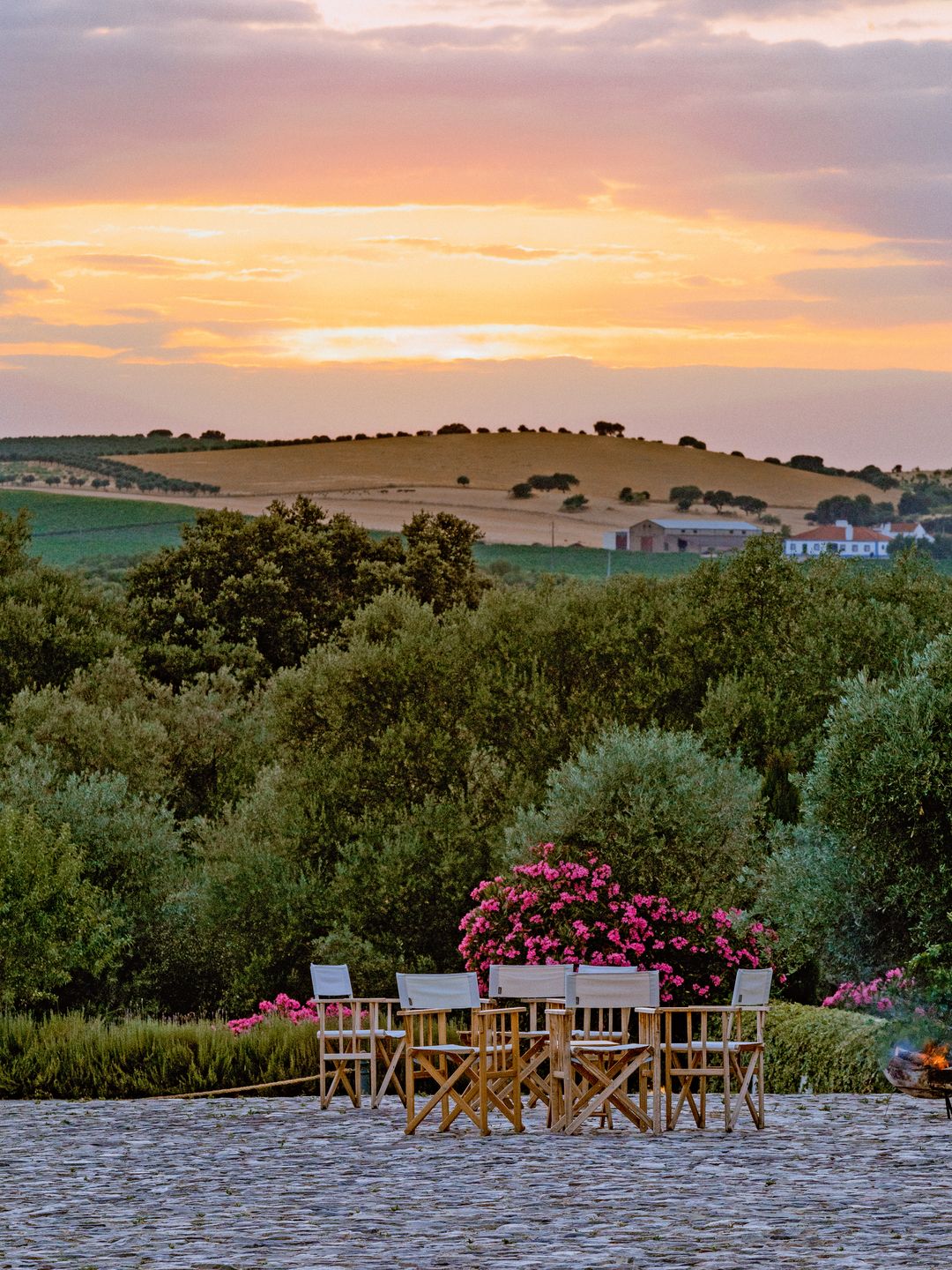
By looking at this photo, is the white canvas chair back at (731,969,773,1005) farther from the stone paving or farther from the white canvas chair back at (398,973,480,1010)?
the white canvas chair back at (398,973,480,1010)

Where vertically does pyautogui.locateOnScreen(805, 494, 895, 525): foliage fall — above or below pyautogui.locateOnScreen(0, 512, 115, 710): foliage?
above

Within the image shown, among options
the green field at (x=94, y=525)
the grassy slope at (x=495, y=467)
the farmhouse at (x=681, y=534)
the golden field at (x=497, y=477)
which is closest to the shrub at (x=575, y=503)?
the golden field at (x=497, y=477)

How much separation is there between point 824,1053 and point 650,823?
221 inches

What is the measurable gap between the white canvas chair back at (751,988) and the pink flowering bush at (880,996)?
93.9 inches

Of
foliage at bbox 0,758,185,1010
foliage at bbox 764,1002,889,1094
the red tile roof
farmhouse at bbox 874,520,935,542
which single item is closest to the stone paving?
foliage at bbox 764,1002,889,1094

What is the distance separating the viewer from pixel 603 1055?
43.8ft

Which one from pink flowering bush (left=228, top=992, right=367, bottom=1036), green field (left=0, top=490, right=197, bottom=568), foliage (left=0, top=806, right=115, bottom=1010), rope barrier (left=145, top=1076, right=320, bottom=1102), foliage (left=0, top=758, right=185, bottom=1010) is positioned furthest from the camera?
green field (left=0, top=490, right=197, bottom=568)

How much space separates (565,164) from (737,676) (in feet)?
35.5

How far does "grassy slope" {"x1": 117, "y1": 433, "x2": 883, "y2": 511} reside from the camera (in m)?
111

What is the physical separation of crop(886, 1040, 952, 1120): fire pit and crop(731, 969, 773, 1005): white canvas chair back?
3.54ft

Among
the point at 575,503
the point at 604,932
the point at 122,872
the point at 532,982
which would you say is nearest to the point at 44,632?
the point at 122,872

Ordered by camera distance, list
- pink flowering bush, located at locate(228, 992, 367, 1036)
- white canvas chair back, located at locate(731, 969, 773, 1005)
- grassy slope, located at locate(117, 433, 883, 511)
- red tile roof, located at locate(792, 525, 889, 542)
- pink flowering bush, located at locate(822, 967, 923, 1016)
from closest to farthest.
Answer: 1. white canvas chair back, located at locate(731, 969, 773, 1005)
2. pink flowering bush, located at locate(228, 992, 367, 1036)
3. pink flowering bush, located at locate(822, 967, 923, 1016)
4. red tile roof, located at locate(792, 525, 889, 542)
5. grassy slope, located at locate(117, 433, 883, 511)

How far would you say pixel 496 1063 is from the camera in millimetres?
13867

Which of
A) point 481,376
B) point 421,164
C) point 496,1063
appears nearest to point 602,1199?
point 496,1063
